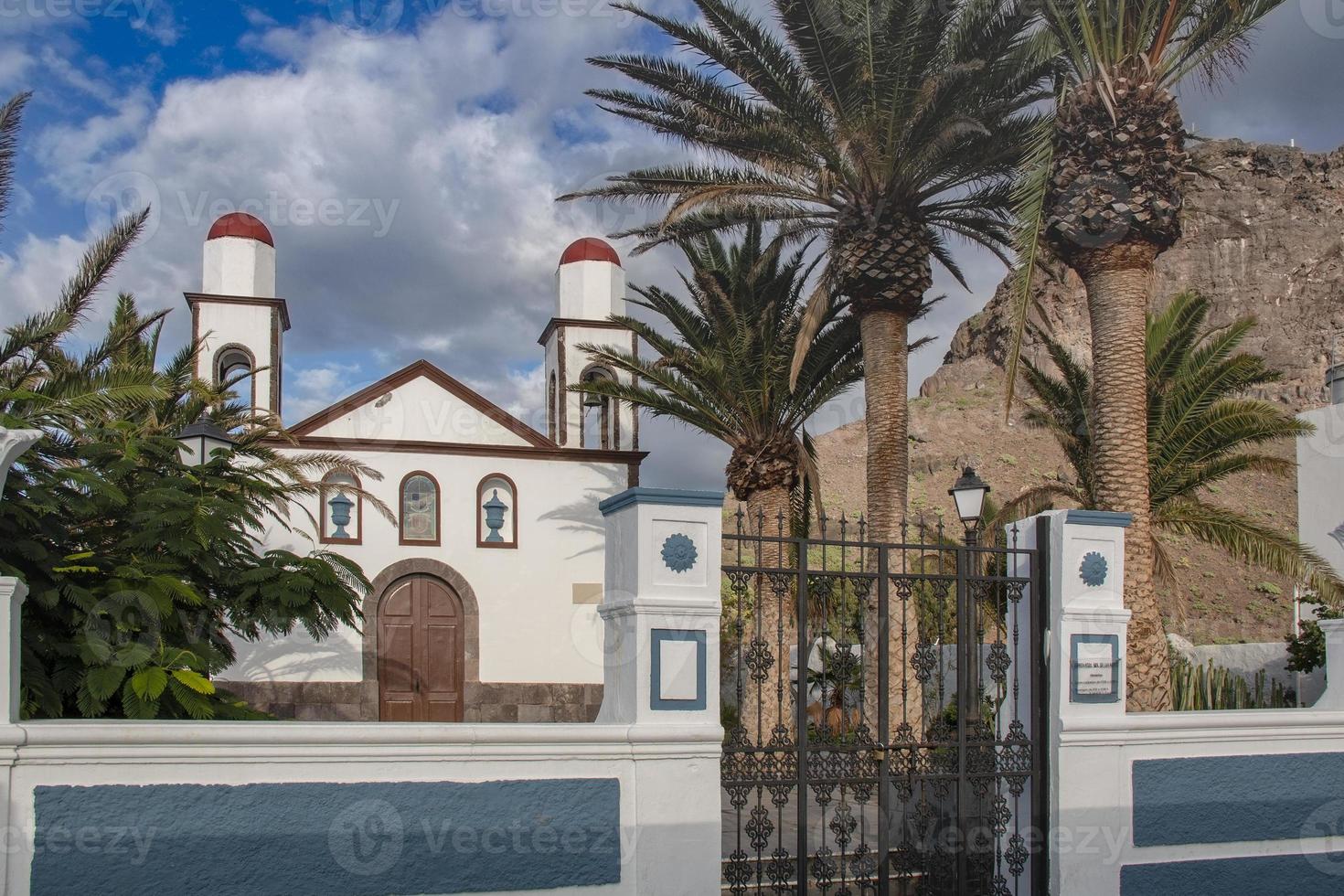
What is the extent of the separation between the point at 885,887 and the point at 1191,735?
2247 millimetres

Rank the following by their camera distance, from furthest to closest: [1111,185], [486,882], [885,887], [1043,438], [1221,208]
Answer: [1221,208] → [1043,438] → [1111,185] → [885,887] → [486,882]

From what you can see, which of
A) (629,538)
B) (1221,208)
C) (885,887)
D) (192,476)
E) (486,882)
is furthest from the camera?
(1221,208)

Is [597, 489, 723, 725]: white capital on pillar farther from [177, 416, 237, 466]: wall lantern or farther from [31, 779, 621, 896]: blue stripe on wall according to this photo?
[177, 416, 237, 466]: wall lantern

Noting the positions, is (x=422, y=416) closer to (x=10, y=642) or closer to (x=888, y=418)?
(x=888, y=418)

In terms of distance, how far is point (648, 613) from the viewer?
6973 millimetres

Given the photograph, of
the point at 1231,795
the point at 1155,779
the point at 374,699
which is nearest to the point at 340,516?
the point at 374,699

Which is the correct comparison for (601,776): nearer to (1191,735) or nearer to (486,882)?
(486,882)

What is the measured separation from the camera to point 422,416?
19141mm

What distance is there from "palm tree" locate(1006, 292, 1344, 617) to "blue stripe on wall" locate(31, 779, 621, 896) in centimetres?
995

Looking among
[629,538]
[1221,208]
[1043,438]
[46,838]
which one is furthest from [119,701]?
[1221,208]

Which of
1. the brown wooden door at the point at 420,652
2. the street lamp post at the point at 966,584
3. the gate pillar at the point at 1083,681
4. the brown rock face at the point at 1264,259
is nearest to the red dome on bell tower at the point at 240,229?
the brown wooden door at the point at 420,652

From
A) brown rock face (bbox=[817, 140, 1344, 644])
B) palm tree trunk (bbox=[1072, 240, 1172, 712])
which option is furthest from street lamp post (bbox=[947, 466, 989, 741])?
brown rock face (bbox=[817, 140, 1344, 644])

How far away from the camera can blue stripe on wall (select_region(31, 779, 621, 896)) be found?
595cm

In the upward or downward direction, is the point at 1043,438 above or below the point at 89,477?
above
